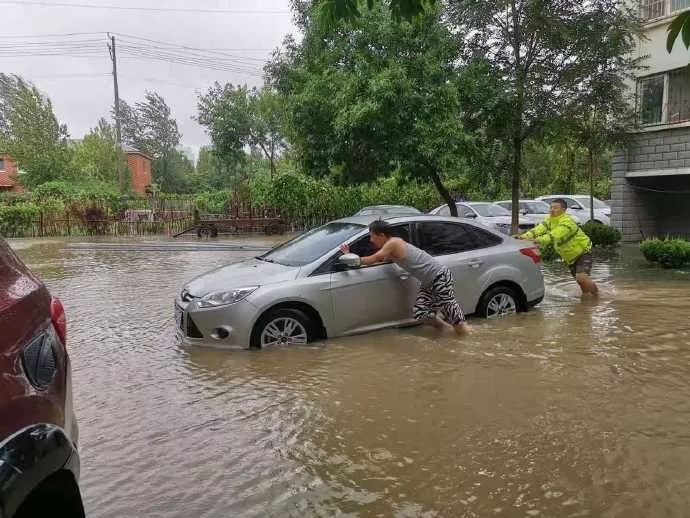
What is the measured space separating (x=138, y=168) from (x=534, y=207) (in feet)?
138

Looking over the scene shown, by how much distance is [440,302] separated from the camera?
22.1ft

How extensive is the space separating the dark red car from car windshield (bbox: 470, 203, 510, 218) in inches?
757

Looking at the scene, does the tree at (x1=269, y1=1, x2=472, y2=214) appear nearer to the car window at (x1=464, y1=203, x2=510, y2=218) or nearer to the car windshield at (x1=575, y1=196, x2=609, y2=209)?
the car window at (x1=464, y1=203, x2=510, y2=218)

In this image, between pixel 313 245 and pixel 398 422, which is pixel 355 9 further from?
pixel 313 245

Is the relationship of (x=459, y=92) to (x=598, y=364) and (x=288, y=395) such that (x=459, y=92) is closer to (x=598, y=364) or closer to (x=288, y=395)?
(x=598, y=364)

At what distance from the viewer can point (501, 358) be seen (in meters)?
6.10

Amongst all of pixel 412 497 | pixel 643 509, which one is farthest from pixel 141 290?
pixel 643 509

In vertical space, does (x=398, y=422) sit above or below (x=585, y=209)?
below

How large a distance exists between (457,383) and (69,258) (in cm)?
1398

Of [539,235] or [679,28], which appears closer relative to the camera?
[679,28]

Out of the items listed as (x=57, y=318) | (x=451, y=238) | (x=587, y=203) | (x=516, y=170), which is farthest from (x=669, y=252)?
(x=57, y=318)

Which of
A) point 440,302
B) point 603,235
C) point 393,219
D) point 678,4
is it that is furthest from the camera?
point 603,235

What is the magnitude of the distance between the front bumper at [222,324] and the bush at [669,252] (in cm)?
987

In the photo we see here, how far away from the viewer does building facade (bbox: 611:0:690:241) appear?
52.9 ft
